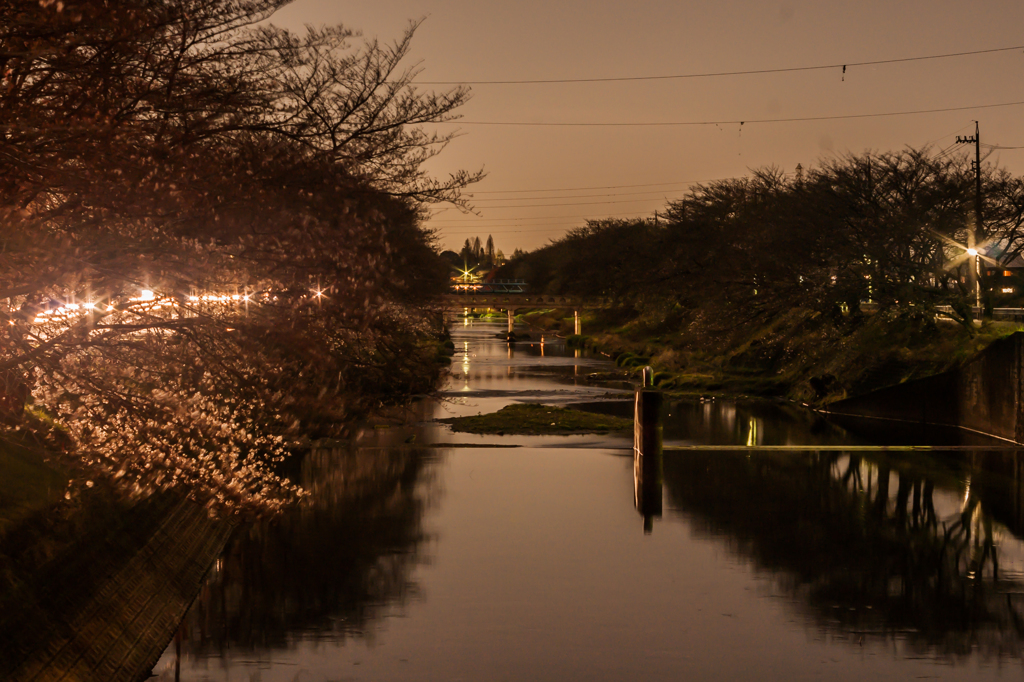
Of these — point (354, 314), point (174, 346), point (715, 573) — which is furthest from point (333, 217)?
point (715, 573)

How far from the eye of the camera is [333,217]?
619 inches

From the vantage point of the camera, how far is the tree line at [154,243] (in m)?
9.79

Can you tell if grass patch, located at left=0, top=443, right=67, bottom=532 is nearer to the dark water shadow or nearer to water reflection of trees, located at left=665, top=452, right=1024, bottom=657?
the dark water shadow

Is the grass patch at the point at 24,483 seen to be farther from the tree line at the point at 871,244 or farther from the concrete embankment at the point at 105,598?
the tree line at the point at 871,244

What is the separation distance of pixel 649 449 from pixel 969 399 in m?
21.0

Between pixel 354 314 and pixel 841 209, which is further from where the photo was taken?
pixel 841 209

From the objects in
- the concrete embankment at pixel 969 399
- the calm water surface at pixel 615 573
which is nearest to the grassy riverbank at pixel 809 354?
the concrete embankment at pixel 969 399

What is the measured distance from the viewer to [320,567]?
63.9ft

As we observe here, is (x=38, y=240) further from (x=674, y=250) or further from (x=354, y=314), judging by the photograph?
(x=674, y=250)

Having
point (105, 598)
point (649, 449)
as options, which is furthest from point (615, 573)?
point (105, 598)

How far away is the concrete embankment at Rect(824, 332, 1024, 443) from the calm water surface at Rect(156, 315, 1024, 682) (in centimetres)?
292

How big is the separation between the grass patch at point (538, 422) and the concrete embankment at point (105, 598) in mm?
22033

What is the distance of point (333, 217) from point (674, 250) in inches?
2795

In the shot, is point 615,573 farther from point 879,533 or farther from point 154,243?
point 154,243
